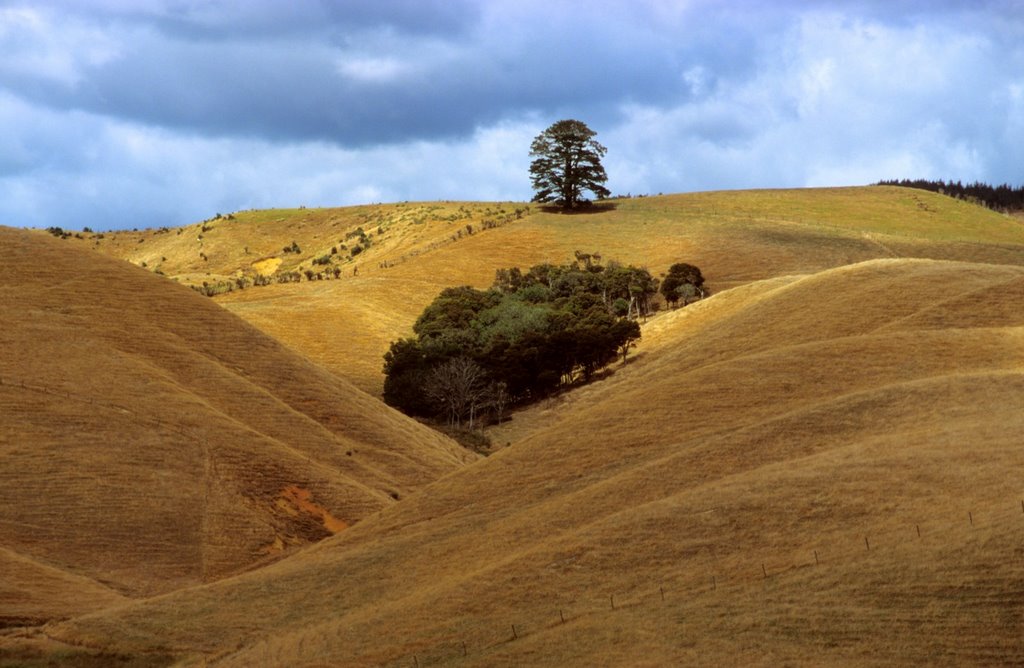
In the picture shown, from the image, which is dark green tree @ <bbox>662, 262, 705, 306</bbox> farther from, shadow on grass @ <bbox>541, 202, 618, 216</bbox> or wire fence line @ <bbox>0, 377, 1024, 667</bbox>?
wire fence line @ <bbox>0, 377, 1024, 667</bbox>

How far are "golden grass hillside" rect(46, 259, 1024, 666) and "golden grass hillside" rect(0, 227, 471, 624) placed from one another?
4024mm

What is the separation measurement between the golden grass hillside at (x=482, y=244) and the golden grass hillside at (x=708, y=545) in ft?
110

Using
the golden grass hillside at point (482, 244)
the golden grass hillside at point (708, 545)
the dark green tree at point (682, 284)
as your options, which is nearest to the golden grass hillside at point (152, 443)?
the golden grass hillside at point (708, 545)

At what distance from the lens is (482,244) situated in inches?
4820

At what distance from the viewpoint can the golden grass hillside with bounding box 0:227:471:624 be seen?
164 ft

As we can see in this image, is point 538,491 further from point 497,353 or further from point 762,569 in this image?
point 497,353

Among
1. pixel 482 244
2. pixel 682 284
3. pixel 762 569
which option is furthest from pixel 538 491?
pixel 482 244

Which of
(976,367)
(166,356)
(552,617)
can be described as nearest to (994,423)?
(976,367)

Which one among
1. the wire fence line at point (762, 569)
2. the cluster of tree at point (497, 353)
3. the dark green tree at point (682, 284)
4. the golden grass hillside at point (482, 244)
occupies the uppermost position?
the golden grass hillside at point (482, 244)

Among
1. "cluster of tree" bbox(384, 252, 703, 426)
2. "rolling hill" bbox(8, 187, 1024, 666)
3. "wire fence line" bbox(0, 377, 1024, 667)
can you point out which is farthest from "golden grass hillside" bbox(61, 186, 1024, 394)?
"wire fence line" bbox(0, 377, 1024, 667)

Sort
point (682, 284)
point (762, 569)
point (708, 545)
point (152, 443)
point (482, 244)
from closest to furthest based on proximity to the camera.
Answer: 1. point (762, 569)
2. point (708, 545)
3. point (152, 443)
4. point (682, 284)
5. point (482, 244)

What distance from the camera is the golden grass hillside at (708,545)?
34281 mm

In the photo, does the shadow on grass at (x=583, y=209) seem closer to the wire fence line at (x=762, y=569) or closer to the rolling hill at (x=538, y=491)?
the rolling hill at (x=538, y=491)

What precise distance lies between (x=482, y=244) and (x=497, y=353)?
39.7 metres
